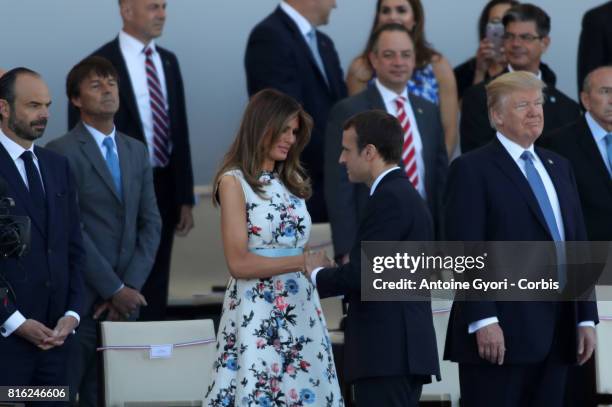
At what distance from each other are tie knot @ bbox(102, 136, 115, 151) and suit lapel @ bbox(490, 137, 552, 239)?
1.91 metres

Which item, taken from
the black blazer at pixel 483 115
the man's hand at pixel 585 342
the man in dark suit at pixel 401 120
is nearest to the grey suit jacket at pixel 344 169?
the man in dark suit at pixel 401 120

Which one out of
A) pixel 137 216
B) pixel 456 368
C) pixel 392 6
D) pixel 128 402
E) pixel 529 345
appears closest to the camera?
pixel 529 345

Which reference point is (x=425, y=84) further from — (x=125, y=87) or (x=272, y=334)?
(x=272, y=334)

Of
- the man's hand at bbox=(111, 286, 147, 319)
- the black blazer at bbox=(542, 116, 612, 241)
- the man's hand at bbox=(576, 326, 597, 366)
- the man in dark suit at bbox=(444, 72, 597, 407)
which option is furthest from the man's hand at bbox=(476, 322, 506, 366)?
the man's hand at bbox=(111, 286, 147, 319)

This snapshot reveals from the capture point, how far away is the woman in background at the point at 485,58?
26.6 ft

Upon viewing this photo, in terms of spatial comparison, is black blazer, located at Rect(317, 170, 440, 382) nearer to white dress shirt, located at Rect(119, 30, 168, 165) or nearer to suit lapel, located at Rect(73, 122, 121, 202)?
suit lapel, located at Rect(73, 122, 121, 202)

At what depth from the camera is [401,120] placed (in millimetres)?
7320

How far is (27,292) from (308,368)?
111 centimetres

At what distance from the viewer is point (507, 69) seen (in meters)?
7.71

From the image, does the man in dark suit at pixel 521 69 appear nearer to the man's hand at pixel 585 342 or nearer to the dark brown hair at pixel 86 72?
the dark brown hair at pixel 86 72

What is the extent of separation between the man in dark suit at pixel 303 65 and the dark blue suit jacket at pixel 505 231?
83.6 inches

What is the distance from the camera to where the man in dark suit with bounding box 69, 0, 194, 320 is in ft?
24.5

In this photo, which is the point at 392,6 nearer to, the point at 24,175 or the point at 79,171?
the point at 79,171

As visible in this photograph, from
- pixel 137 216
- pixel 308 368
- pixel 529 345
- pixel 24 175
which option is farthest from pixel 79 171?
pixel 529 345
